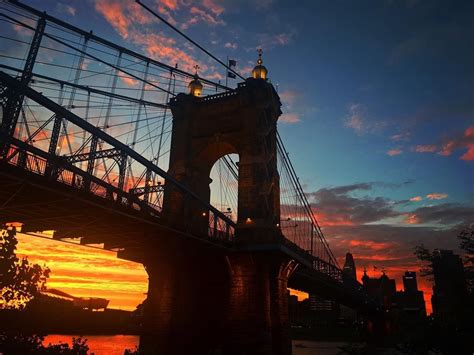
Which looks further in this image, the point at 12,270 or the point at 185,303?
the point at 12,270

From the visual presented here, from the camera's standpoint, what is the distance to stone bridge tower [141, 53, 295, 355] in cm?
3716

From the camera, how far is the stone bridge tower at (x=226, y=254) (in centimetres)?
3716

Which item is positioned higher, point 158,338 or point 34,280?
point 34,280

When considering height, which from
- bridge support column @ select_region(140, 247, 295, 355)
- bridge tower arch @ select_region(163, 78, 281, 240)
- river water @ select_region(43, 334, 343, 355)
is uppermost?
bridge tower arch @ select_region(163, 78, 281, 240)

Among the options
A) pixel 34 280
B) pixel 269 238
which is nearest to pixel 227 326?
pixel 269 238

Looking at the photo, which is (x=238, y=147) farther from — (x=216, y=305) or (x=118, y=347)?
(x=118, y=347)

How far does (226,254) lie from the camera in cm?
3859

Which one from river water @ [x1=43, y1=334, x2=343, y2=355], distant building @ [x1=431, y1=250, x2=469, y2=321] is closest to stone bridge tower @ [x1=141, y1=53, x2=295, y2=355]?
distant building @ [x1=431, y1=250, x2=469, y2=321]

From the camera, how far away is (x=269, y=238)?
38.5 m

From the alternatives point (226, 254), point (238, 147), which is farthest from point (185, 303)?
point (238, 147)

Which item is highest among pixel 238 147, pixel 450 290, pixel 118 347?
pixel 238 147

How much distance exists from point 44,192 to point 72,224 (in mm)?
8378

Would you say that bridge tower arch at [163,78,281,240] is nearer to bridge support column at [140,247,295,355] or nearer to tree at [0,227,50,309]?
bridge support column at [140,247,295,355]

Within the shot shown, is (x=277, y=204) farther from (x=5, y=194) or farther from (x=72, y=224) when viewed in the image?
(x=5, y=194)
